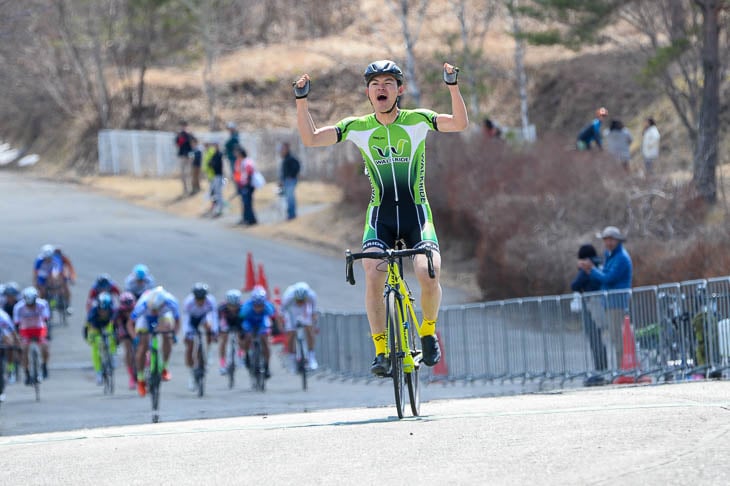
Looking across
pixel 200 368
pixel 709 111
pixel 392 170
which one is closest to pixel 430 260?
pixel 392 170

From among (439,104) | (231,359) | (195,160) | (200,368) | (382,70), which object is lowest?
(200,368)

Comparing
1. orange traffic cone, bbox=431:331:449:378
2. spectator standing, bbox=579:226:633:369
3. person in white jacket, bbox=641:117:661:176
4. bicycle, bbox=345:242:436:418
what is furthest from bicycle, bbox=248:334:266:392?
person in white jacket, bbox=641:117:661:176

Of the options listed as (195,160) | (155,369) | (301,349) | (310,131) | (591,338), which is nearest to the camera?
(310,131)

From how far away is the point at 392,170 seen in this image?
10.6 meters

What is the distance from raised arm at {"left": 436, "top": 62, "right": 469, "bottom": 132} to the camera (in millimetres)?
10391

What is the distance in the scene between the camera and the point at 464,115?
34.7 feet

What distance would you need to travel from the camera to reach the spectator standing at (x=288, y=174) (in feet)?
127

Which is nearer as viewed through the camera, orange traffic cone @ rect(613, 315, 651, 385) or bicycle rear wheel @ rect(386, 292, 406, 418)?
bicycle rear wheel @ rect(386, 292, 406, 418)

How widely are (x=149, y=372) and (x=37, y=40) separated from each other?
4048 centimetres

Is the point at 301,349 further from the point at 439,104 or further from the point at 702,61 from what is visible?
the point at 439,104

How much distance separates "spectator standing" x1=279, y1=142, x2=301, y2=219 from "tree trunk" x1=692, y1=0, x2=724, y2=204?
420 inches

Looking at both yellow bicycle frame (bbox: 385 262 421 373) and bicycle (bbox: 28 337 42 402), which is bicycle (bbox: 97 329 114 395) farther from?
yellow bicycle frame (bbox: 385 262 421 373)

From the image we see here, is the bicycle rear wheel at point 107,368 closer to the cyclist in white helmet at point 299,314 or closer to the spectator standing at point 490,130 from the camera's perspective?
the cyclist in white helmet at point 299,314

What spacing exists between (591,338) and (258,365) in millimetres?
6525
